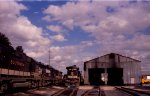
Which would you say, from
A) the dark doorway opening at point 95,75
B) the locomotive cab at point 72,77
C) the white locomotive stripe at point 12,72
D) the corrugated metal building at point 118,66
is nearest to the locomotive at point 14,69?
the white locomotive stripe at point 12,72

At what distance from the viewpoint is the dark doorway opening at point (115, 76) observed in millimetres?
74994

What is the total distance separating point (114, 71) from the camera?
76938 millimetres

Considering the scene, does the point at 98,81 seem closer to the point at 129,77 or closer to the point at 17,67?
the point at 129,77

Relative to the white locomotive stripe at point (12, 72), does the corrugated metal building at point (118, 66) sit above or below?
above

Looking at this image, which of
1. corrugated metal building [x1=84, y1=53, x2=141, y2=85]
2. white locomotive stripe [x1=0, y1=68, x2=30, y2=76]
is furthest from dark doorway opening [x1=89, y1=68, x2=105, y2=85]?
white locomotive stripe [x1=0, y1=68, x2=30, y2=76]

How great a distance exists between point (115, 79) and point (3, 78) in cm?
5542

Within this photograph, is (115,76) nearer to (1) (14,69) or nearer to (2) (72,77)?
(2) (72,77)

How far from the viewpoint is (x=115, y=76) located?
77500 millimetres

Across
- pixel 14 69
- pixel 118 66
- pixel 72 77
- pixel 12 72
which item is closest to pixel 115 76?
pixel 118 66

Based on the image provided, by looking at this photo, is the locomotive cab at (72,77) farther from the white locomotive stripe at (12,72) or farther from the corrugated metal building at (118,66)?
the white locomotive stripe at (12,72)

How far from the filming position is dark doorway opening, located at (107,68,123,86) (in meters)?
75.0

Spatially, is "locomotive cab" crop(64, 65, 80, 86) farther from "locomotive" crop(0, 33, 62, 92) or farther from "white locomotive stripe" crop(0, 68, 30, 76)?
"white locomotive stripe" crop(0, 68, 30, 76)

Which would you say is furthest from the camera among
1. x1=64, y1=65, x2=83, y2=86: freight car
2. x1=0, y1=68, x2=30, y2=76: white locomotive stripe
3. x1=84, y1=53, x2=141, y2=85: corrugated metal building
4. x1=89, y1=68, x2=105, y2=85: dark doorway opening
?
x1=89, y1=68, x2=105, y2=85: dark doorway opening

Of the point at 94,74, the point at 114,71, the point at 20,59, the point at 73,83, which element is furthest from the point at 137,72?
the point at 20,59
